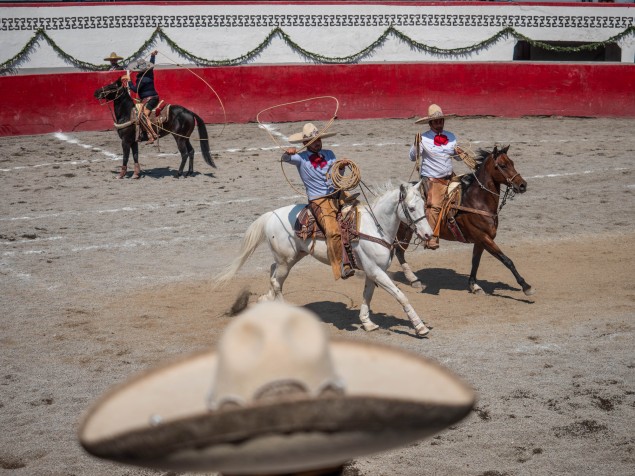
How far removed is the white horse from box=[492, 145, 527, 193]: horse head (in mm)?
1895

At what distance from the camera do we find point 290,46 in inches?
945

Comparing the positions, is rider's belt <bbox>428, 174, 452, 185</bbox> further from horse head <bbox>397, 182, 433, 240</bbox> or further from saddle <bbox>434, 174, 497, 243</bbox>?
horse head <bbox>397, 182, 433, 240</bbox>

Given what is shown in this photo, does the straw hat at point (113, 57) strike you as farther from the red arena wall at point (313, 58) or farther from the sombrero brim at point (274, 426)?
the sombrero brim at point (274, 426)

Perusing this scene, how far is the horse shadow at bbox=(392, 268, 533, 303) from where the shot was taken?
11352mm

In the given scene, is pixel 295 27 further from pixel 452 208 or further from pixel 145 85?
pixel 452 208

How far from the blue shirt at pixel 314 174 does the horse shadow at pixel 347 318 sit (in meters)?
1.56

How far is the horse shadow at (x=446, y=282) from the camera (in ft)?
37.2

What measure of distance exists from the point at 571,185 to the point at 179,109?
7436 mm

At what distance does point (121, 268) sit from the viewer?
1196 cm

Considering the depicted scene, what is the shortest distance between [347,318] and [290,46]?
593 inches

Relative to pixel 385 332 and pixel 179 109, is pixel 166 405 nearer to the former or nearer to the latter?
pixel 385 332

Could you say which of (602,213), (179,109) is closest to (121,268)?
(179,109)

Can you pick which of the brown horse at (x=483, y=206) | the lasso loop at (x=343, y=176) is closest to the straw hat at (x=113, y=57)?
the brown horse at (x=483, y=206)

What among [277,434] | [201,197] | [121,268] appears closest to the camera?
[277,434]
